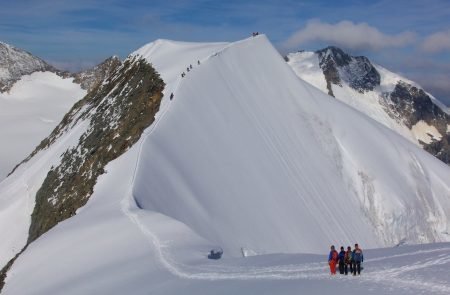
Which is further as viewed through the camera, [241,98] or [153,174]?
[241,98]

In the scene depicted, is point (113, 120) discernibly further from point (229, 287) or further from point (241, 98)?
point (229, 287)

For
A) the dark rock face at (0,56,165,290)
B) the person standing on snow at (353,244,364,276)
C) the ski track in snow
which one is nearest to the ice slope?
the dark rock face at (0,56,165,290)

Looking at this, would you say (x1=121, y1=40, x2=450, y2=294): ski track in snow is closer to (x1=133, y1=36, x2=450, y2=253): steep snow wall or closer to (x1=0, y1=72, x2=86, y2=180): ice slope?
(x1=133, y1=36, x2=450, y2=253): steep snow wall

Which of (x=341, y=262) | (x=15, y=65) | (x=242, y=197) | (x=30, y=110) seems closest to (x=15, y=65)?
(x=15, y=65)

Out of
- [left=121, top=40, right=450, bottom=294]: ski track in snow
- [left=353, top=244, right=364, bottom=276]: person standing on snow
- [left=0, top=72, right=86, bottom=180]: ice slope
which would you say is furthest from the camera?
[left=0, top=72, right=86, bottom=180]: ice slope

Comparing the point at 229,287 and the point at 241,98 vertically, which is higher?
the point at 241,98

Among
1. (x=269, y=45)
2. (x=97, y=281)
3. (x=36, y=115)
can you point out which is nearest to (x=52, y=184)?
(x=97, y=281)

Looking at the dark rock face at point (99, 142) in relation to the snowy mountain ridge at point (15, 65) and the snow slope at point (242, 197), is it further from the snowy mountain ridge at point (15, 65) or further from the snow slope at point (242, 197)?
the snowy mountain ridge at point (15, 65)
